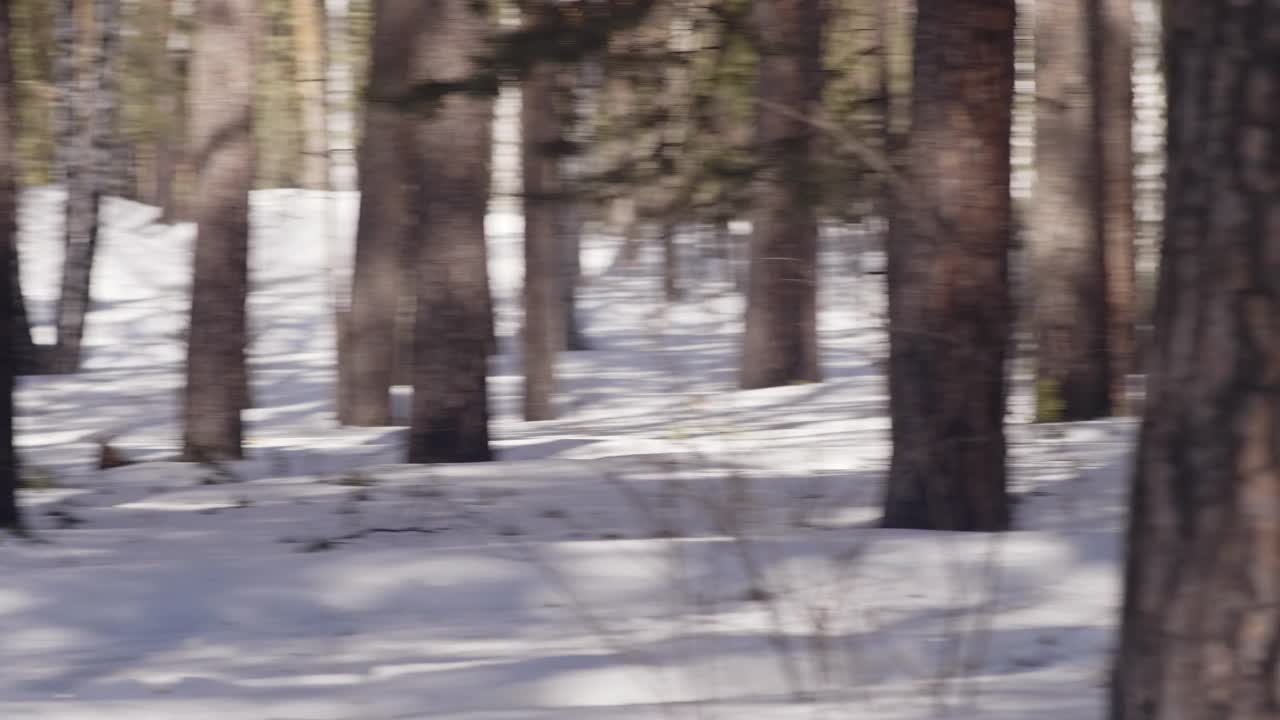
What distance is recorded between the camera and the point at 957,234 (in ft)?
26.5

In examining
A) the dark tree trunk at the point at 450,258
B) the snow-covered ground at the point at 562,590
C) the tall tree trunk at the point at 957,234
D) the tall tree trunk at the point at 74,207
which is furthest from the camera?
the tall tree trunk at the point at 74,207

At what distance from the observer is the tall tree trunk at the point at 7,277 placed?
28.7ft

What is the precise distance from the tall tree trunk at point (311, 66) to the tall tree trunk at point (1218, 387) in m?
22.0

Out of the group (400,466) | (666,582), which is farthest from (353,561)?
(400,466)

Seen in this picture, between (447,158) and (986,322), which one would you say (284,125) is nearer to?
(447,158)

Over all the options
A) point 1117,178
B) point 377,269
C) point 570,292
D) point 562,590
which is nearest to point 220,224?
point 377,269

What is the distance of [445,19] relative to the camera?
11.6 metres

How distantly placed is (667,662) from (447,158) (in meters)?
6.46

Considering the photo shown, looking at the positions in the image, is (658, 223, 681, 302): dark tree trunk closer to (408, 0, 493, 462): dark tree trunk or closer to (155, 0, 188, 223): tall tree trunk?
(408, 0, 493, 462): dark tree trunk

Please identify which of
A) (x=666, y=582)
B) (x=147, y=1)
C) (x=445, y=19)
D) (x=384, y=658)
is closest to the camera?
(x=384, y=658)

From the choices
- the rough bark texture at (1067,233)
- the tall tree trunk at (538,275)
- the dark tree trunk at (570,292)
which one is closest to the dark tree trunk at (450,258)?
the tall tree trunk at (538,275)

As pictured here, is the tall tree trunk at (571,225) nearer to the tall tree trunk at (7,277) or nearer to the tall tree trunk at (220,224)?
the tall tree trunk at (220,224)

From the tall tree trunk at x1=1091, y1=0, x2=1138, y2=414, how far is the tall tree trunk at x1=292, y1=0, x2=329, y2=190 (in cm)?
1277

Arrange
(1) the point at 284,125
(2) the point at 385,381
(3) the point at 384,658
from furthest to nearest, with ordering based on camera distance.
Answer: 1. (1) the point at 284,125
2. (2) the point at 385,381
3. (3) the point at 384,658
